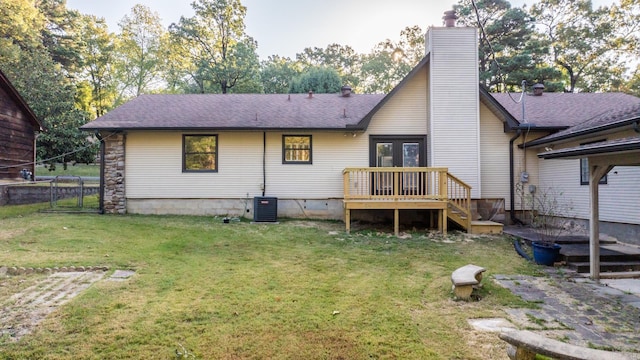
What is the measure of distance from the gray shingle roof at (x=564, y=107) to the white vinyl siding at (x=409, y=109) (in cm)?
316

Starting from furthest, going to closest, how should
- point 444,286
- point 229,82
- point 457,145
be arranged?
point 229,82 → point 457,145 → point 444,286

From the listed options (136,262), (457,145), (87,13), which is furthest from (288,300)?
(87,13)

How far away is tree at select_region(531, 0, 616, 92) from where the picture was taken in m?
20.3

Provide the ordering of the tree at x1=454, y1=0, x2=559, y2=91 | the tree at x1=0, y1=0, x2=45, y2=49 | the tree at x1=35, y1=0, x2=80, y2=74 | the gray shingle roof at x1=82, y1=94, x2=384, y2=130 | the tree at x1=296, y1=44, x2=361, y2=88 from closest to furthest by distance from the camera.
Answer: the gray shingle roof at x1=82, y1=94, x2=384, y2=130, the tree at x1=0, y1=0, x2=45, y2=49, the tree at x1=454, y1=0, x2=559, y2=91, the tree at x1=35, y1=0, x2=80, y2=74, the tree at x1=296, y1=44, x2=361, y2=88

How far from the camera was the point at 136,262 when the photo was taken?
18.4 feet

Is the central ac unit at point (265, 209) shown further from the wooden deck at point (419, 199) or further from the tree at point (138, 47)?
the tree at point (138, 47)

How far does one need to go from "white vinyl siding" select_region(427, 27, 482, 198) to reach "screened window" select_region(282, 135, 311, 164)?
3963 millimetres

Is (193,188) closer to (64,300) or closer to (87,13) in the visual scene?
(64,300)

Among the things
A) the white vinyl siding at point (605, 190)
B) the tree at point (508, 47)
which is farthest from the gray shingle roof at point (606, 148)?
the tree at point (508, 47)

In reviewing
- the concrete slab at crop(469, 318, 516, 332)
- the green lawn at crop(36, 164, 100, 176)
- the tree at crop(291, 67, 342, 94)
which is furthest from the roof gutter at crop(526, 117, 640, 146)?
the green lawn at crop(36, 164, 100, 176)

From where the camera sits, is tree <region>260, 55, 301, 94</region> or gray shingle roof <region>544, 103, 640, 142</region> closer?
gray shingle roof <region>544, 103, 640, 142</region>

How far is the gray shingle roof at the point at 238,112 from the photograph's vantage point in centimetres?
1048

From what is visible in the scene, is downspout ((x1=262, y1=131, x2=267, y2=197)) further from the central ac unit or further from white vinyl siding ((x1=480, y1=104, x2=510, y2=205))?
white vinyl siding ((x1=480, y1=104, x2=510, y2=205))

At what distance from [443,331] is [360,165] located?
776 cm
